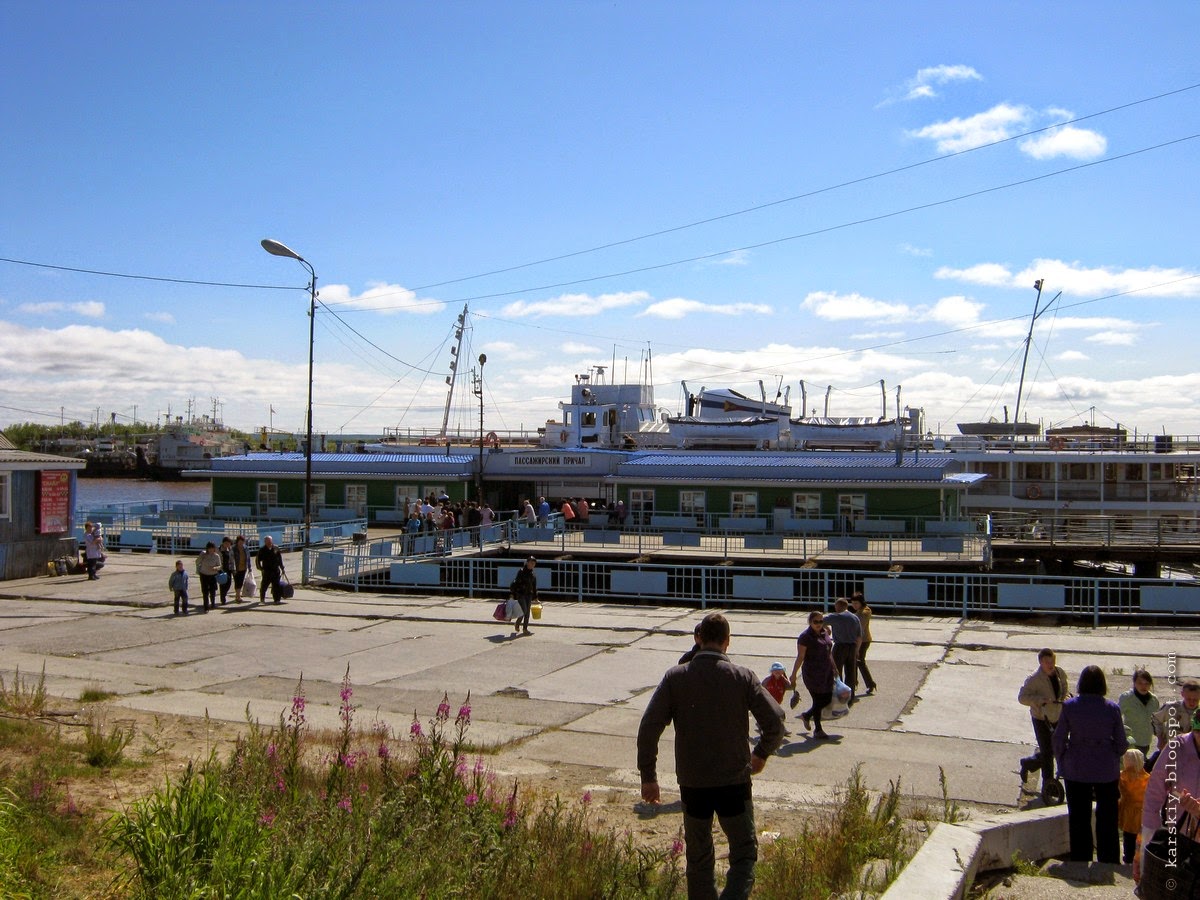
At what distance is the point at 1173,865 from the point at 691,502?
33.9m

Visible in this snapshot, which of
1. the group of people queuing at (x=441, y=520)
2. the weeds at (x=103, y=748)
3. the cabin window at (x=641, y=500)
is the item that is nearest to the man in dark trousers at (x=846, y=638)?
the weeds at (x=103, y=748)

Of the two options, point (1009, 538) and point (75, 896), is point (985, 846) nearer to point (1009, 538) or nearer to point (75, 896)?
point (75, 896)

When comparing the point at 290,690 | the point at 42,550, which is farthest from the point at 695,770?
the point at 42,550

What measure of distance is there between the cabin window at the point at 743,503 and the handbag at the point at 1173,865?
3270cm

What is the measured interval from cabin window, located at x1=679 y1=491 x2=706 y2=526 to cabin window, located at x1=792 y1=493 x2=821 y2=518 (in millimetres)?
3515

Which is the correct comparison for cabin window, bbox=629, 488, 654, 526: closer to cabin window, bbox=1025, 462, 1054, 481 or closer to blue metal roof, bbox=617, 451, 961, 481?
blue metal roof, bbox=617, 451, 961, 481

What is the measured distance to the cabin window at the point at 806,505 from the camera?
3684cm

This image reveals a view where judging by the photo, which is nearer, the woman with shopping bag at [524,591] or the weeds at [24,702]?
the weeds at [24,702]

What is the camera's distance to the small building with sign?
24.1m

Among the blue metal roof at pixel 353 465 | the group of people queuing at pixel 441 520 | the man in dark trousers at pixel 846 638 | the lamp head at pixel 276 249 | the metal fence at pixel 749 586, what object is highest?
the lamp head at pixel 276 249

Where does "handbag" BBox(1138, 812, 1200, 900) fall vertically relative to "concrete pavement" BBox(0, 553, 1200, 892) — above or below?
above

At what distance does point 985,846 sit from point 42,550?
24776 mm

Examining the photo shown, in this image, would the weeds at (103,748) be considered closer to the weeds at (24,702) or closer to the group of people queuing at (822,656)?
the weeds at (24,702)

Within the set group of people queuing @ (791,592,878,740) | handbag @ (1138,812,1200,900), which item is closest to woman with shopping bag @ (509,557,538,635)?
group of people queuing @ (791,592,878,740)
